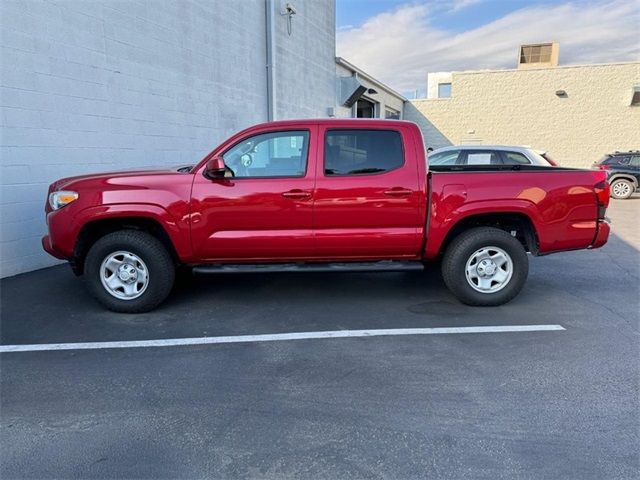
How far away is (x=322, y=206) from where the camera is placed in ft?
15.2

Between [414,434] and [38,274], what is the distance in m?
5.75

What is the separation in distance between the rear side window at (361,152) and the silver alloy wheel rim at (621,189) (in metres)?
14.2

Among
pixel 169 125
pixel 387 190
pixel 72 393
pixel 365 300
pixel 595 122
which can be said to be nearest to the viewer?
pixel 72 393

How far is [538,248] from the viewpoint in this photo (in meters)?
4.82

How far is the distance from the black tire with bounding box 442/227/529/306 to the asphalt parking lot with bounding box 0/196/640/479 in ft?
0.52

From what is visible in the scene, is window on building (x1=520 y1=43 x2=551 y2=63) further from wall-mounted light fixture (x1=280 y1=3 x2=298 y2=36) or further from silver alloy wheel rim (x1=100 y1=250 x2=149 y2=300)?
silver alloy wheel rim (x1=100 y1=250 x2=149 y2=300)

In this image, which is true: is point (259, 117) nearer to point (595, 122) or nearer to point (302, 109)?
point (302, 109)

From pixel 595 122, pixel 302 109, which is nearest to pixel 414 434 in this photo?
pixel 302 109

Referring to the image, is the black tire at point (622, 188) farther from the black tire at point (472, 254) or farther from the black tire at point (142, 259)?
the black tire at point (142, 259)

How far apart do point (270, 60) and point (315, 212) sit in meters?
8.23

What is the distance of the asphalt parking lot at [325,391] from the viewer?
251 centimetres

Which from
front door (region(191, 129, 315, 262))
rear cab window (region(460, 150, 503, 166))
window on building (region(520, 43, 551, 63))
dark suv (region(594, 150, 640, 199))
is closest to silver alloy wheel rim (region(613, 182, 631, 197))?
dark suv (region(594, 150, 640, 199))

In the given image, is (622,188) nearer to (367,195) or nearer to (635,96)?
(635,96)

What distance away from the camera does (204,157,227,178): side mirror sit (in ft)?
14.5
